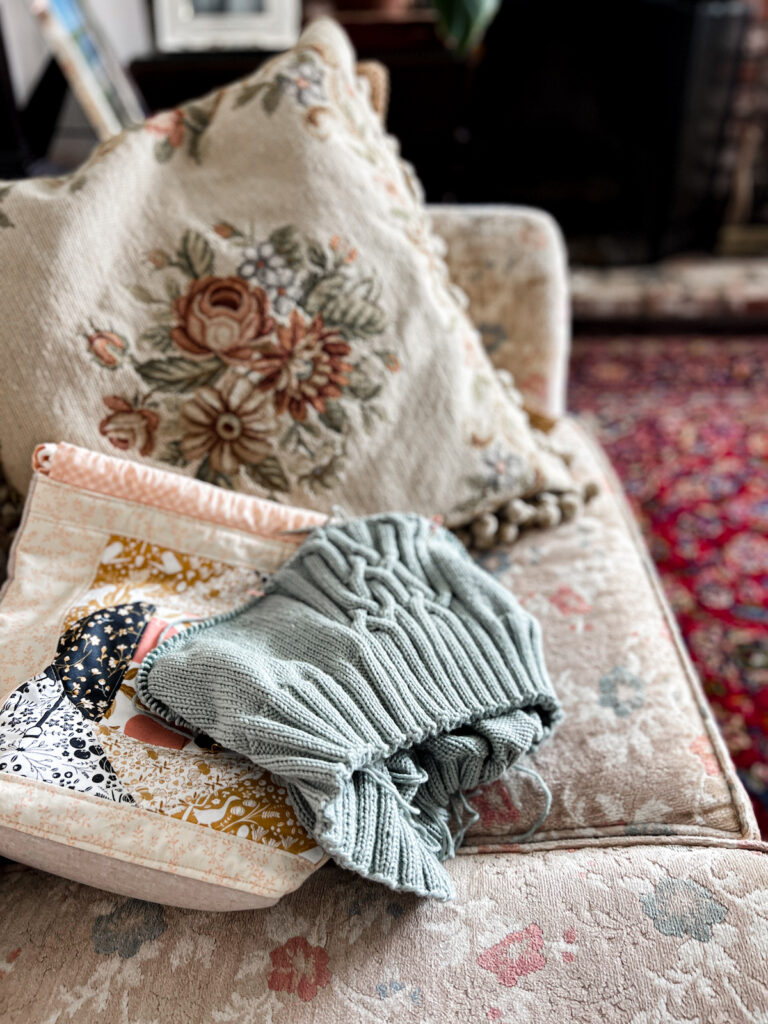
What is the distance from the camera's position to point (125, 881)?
578 mm

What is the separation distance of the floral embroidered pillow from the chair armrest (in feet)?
0.74

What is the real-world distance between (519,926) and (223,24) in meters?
1.94

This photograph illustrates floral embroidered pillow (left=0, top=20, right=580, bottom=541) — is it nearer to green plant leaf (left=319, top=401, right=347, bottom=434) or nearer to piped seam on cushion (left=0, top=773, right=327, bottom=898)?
green plant leaf (left=319, top=401, right=347, bottom=434)

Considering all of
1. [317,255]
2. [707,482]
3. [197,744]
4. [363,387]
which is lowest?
[707,482]

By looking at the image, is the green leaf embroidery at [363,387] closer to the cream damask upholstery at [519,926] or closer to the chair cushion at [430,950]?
the cream damask upholstery at [519,926]

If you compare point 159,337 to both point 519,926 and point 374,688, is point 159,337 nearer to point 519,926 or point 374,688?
point 374,688

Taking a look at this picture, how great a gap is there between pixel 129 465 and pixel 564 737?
0.48 meters

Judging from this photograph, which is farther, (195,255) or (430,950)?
(195,255)

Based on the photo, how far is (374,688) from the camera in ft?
2.11

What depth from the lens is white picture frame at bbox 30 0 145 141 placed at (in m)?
1.36

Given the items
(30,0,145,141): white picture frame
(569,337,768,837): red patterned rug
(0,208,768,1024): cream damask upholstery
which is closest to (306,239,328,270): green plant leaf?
(0,208,768,1024): cream damask upholstery

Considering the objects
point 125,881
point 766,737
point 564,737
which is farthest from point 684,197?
point 125,881

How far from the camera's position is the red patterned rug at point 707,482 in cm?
132

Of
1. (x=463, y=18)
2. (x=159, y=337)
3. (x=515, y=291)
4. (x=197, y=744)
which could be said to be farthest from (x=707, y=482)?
(x=197, y=744)
